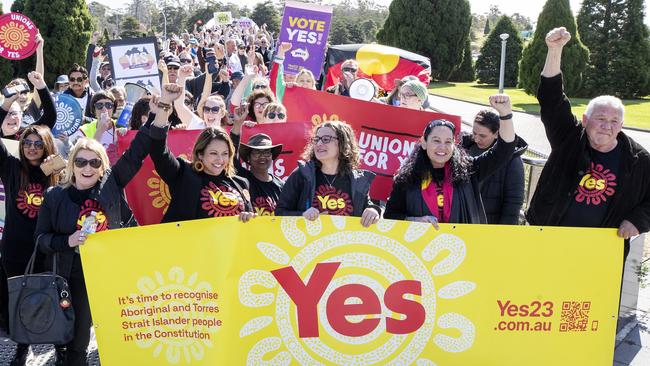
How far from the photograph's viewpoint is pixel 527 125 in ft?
65.6

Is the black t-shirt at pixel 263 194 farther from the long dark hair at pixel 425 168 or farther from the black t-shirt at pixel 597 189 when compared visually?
the black t-shirt at pixel 597 189

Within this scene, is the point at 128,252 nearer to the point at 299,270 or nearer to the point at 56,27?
the point at 299,270

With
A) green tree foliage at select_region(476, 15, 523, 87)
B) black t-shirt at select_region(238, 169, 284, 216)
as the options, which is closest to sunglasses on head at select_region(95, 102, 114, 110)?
black t-shirt at select_region(238, 169, 284, 216)

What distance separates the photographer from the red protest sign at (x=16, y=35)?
6938 millimetres

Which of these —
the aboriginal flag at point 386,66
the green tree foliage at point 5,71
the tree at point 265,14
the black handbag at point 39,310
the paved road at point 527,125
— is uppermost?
the tree at point 265,14

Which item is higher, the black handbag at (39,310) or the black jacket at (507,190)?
the black jacket at (507,190)

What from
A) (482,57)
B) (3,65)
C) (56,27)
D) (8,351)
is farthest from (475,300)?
(482,57)

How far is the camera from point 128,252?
3436 mm

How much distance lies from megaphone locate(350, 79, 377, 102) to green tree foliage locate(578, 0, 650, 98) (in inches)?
980

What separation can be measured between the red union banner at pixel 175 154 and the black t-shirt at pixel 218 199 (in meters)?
0.85

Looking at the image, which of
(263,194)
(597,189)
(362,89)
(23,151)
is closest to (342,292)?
(263,194)

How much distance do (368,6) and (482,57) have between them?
72925mm

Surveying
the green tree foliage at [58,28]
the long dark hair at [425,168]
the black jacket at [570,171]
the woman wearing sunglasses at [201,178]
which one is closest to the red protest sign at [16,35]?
the woman wearing sunglasses at [201,178]

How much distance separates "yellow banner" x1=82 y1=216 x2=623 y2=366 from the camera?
3416 millimetres
